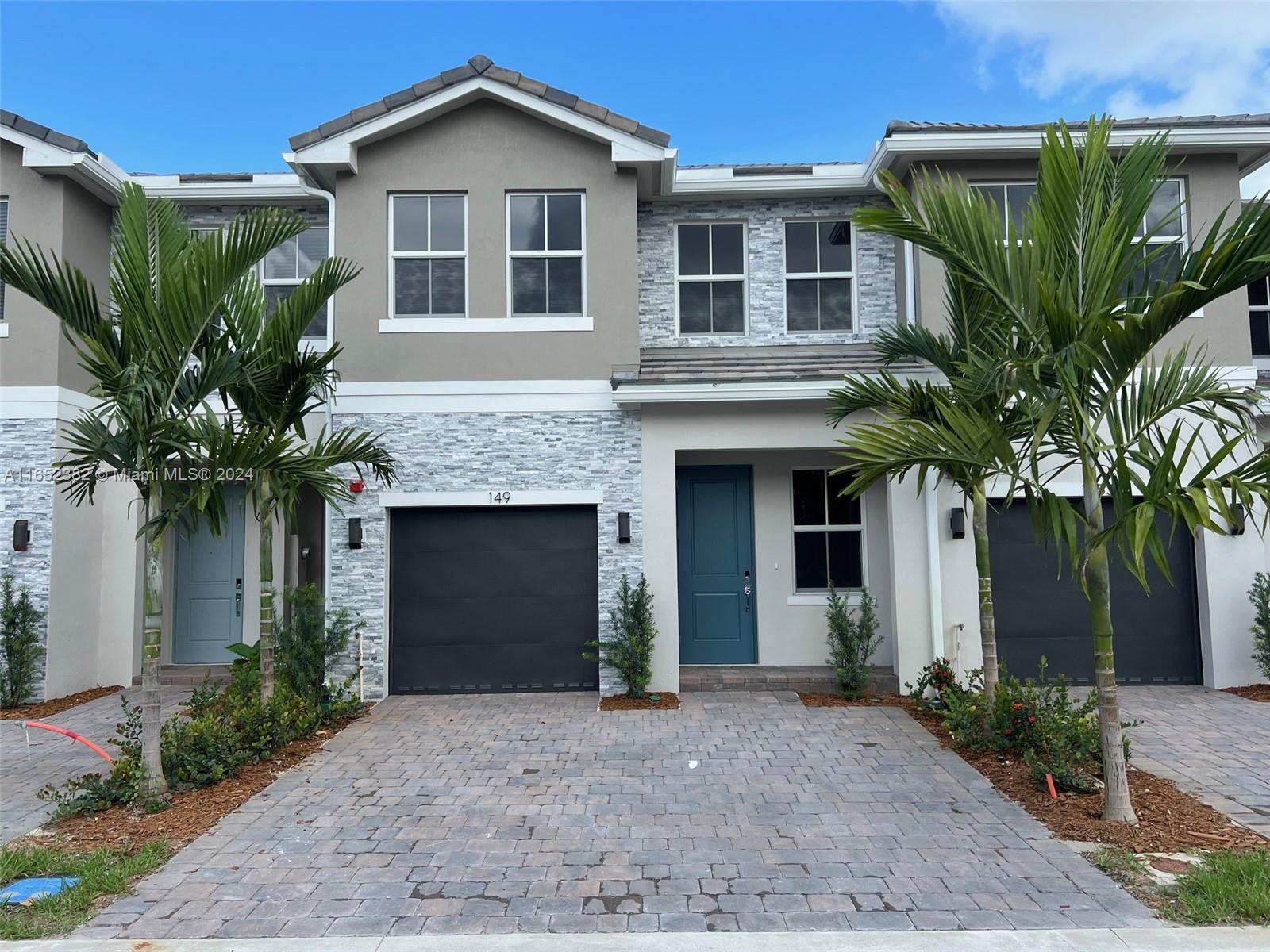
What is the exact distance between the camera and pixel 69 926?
4012mm

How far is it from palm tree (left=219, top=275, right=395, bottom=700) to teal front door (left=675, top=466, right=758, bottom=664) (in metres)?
4.07

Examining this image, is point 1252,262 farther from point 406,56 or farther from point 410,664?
point 406,56

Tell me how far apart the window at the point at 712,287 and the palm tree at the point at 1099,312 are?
491 centimetres

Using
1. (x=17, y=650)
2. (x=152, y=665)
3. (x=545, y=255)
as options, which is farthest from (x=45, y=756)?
(x=545, y=255)

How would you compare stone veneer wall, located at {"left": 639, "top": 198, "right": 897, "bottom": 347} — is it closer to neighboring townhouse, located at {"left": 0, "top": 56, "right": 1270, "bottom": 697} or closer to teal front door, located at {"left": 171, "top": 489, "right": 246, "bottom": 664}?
neighboring townhouse, located at {"left": 0, "top": 56, "right": 1270, "bottom": 697}

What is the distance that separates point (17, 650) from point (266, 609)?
3550mm

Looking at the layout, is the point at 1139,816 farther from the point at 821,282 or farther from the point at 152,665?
the point at 821,282

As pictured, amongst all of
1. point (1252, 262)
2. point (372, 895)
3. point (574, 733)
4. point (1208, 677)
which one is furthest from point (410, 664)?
point (1208, 677)

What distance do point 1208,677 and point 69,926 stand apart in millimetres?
10652

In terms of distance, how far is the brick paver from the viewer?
18.7ft

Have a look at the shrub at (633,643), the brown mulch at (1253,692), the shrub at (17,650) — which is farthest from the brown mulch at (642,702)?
the shrub at (17,650)

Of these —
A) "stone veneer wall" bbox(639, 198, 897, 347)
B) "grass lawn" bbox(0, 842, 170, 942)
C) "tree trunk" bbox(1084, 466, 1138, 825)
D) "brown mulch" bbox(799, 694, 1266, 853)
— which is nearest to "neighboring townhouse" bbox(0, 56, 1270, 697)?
"stone veneer wall" bbox(639, 198, 897, 347)

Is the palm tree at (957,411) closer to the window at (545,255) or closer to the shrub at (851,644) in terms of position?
the shrub at (851,644)

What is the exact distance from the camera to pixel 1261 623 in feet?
29.4
